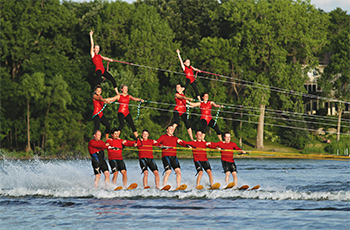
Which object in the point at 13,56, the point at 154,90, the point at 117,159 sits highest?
the point at 13,56

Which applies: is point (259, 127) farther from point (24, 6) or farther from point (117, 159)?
point (117, 159)

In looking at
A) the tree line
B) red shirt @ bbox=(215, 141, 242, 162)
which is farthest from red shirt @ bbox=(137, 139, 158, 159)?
the tree line

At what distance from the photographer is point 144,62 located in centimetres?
4794

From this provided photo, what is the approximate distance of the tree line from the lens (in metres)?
45.1

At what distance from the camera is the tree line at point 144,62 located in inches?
1775

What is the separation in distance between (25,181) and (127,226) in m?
9.77

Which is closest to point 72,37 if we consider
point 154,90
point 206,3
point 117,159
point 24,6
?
point 24,6

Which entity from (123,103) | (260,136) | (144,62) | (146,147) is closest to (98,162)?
(146,147)

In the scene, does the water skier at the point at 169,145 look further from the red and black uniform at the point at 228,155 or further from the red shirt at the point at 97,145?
the red shirt at the point at 97,145

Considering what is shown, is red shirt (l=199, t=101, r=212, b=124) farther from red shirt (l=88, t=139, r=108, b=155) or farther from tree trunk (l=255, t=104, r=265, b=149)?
tree trunk (l=255, t=104, r=265, b=149)

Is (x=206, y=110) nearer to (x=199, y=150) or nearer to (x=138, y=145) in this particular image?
(x=199, y=150)

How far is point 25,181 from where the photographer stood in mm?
21359

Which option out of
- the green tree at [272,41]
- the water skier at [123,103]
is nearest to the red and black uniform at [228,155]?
the water skier at [123,103]

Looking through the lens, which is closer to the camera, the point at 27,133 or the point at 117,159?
the point at 117,159
